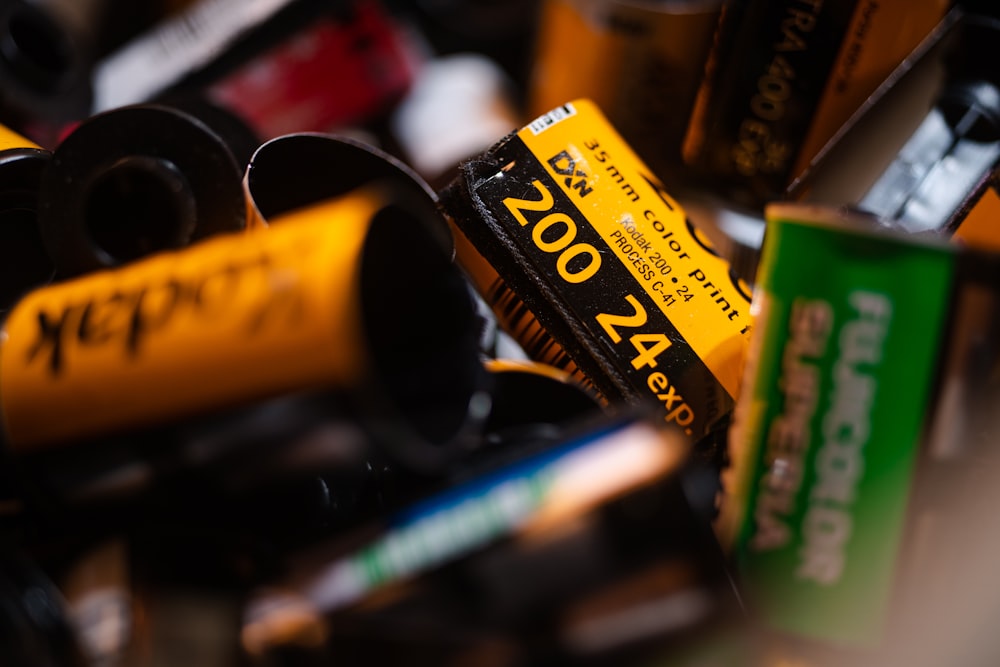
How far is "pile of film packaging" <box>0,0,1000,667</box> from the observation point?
58 cm

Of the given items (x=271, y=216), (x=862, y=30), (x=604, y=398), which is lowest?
(x=604, y=398)

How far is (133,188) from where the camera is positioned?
0.82 meters

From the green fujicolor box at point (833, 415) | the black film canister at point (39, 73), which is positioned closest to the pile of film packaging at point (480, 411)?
the green fujicolor box at point (833, 415)

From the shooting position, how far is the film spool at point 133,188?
78cm

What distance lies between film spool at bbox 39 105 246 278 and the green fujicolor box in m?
0.50

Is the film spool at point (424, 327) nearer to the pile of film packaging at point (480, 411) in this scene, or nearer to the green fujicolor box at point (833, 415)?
the pile of film packaging at point (480, 411)

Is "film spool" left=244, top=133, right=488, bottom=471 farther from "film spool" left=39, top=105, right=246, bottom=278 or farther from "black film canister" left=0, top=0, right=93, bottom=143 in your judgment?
"black film canister" left=0, top=0, right=93, bottom=143

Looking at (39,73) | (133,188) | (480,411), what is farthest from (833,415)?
(39,73)

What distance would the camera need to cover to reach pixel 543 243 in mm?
865

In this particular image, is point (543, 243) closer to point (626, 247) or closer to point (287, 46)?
point (626, 247)

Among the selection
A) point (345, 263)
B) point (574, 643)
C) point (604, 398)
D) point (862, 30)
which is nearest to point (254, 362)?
point (345, 263)

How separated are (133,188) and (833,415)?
26.2 inches

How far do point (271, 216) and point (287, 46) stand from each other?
51cm

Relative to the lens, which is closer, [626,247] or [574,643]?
[574,643]
